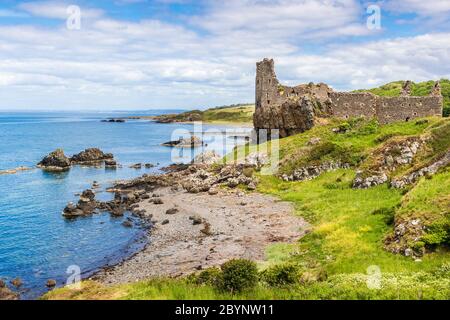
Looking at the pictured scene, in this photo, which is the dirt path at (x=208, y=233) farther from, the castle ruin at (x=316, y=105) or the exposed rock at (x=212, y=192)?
the castle ruin at (x=316, y=105)

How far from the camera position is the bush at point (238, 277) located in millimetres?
22484

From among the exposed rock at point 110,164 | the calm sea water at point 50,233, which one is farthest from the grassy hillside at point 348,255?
the exposed rock at point 110,164

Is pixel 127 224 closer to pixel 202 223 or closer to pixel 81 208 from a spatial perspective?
pixel 202 223

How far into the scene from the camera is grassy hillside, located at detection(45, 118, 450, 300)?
2091 cm

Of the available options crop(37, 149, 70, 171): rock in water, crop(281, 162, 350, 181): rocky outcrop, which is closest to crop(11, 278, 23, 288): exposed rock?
crop(281, 162, 350, 181): rocky outcrop

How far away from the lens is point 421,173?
39844 mm

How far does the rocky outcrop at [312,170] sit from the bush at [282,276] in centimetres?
3347

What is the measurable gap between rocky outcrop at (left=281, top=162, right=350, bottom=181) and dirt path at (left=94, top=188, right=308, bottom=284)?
6.36 metres

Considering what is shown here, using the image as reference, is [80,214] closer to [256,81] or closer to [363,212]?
[363,212]

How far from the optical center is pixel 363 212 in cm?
3703

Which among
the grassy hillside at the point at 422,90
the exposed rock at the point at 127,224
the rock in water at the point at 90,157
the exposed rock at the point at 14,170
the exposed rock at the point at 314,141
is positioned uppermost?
the grassy hillside at the point at 422,90
